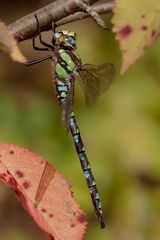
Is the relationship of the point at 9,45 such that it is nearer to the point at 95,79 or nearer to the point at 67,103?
the point at 67,103

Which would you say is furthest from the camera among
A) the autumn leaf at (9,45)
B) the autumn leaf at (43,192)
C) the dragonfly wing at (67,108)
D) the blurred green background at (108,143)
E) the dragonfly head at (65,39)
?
the blurred green background at (108,143)

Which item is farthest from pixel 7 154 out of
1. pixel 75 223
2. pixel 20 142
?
pixel 20 142

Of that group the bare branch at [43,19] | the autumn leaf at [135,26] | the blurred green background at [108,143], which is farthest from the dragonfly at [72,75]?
the blurred green background at [108,143]

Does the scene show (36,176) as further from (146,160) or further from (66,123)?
(146,160)

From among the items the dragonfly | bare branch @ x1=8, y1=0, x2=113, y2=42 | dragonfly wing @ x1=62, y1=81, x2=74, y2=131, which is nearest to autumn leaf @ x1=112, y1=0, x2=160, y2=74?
bare branch @ x1=8, y1=0, x2=113, y2=42

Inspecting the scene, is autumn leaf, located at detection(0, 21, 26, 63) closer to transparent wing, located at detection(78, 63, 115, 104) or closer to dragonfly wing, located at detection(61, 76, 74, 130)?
dragonfly wing, located at detection(61, 76, 74, 130)

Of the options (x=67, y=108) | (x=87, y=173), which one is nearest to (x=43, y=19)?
(x=67, y=108)

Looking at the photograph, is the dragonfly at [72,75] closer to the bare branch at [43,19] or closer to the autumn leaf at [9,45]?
the bare branch at [43,19]
